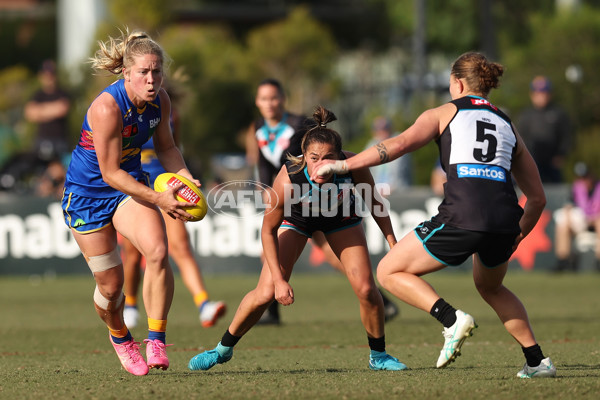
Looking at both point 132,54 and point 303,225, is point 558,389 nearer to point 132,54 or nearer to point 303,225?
point 303,225

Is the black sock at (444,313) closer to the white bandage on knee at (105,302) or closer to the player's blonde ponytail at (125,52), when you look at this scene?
the white bandage on knee at (105,302)

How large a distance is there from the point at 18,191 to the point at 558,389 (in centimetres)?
1504

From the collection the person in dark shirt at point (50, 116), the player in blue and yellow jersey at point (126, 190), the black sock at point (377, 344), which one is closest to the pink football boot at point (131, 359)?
the player in blue and yellow jersey at point (126, 190)

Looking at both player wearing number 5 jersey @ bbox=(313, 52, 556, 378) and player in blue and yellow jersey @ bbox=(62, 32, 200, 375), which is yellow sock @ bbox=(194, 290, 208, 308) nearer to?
player in blue and yellow jersey @ bbox=(62, 32, 200, 375)

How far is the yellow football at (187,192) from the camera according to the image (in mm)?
6410

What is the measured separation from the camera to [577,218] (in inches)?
615

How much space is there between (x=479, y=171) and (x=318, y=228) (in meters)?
1.43

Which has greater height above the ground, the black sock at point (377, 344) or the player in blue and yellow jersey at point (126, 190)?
the player in blue and yellow jersey at point (126, 190)

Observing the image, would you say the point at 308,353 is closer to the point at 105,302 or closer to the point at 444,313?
the point at 105,302

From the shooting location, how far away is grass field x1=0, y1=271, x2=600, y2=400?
5840mm

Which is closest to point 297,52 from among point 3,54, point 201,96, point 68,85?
point 201,96

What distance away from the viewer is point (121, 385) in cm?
613

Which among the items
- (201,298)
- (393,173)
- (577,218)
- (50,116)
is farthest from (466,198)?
(50,116)

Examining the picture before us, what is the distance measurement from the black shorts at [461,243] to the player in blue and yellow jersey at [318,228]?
57cm
